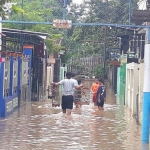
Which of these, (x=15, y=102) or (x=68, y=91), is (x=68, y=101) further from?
(x=15, y=102)

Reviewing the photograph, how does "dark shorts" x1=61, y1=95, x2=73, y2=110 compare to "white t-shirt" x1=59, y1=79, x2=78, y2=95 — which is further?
"dark shorts" x1=61, y1=95, x2=73, y2=110

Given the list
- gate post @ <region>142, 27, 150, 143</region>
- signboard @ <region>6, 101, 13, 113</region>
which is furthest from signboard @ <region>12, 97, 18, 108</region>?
gate post @ <region>142, 27, 150, 143</region>

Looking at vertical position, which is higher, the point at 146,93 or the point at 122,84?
the point at 146,93

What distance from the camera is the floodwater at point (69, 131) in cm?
1208

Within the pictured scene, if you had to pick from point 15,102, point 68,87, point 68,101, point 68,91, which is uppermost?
point 68,87

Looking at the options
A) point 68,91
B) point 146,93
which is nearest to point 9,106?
point 68,91

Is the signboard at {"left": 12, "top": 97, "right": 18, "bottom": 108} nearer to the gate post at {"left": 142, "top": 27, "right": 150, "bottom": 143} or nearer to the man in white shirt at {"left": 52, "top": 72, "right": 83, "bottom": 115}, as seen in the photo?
the man in white shirt at {"left": 52, "top": 72, "right": 83, "bottom": 115}

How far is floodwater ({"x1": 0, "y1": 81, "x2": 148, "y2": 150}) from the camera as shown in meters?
12.1

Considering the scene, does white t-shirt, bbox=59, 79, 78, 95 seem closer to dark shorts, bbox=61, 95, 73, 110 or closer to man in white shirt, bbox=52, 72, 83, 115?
man in white shirt, bbox=52, 72, 83, 115

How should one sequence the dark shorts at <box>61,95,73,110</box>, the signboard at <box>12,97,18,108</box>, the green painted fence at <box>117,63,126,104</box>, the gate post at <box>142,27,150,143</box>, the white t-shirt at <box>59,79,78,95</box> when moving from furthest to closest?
the green painted fence at <box>117,63,126,104</box>
the signboard at <box>12,97,18,108</box>
the dark shorts at <box>61,95,73,110</box>
the white t-shirt at <box>59,79,78,95</box>
the gate post at <box>142,27,150,143</box>

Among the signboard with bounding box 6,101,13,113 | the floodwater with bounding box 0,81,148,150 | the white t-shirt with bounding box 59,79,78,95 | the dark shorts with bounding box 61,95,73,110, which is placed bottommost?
the floodwater with bounding box 0,81,148,150

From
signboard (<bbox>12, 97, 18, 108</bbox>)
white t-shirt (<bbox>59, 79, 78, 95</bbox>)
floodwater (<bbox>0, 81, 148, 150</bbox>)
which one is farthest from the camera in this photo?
signboard (<bbox>12, 97, 18, 108</bbox>)

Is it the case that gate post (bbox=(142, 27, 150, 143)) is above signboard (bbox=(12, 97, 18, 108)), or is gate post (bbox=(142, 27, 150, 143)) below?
above

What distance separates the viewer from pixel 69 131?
1462 centimetres
